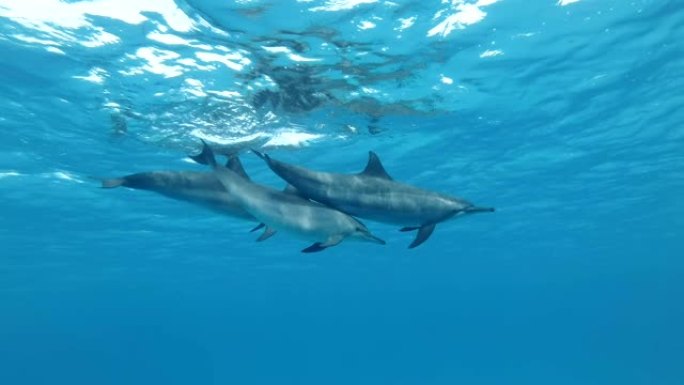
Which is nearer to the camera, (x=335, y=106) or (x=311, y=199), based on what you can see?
(x=311, y=199)

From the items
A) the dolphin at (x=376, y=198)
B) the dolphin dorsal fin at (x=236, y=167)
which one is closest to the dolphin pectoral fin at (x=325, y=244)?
the dolphin at (x=376, y=198)

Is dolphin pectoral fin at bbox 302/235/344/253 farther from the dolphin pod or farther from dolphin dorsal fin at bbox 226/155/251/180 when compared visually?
dolphin dorsal fin at bbox 226/155/251/180

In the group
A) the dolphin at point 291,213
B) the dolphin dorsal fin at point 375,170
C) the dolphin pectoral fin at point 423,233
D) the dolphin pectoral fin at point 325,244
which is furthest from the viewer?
the dolphin dorsal fin at point 375,170

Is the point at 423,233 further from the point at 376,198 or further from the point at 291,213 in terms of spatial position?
the point at 291,213

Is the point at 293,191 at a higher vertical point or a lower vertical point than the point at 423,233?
higher

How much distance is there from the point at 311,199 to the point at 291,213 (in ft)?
1.12

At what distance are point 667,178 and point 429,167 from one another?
55.4ft

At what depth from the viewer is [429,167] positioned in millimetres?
25141

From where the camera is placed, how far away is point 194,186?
24.6 ft

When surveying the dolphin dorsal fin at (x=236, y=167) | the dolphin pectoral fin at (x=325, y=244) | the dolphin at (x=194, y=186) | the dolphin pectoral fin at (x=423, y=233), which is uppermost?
the dolphin dorsal fin at (x=236, y=167)

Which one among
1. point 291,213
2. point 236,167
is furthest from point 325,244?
point 236,167

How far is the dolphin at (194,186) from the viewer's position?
287 inches

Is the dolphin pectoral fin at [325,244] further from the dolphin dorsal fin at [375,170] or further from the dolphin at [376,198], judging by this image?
the dolphin dorsal fin at [375,170]

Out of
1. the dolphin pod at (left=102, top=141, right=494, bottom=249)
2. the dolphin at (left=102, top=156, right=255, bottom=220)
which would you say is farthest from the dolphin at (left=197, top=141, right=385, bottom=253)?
the dolphin at (left=102, top=156, right=255, bottom=220)
